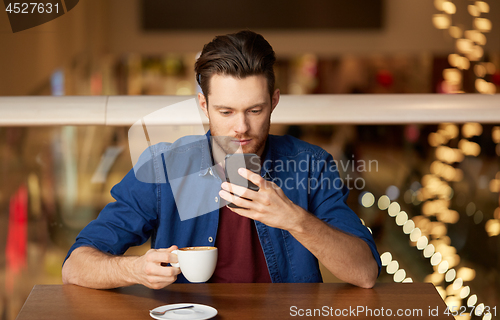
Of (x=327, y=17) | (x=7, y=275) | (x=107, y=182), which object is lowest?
(x=7, y=275)

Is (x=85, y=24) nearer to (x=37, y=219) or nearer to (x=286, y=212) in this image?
(x=37, y=219)

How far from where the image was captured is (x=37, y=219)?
5.58 ft

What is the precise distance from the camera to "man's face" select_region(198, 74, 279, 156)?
3.75 feet

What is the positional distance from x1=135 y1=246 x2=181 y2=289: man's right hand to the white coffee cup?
2cm

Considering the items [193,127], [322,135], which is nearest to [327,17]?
[322,135]

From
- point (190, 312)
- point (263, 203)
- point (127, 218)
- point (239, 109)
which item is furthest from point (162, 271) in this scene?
point (239, 109)

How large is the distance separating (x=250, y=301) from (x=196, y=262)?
12 cm

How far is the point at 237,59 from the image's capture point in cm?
115

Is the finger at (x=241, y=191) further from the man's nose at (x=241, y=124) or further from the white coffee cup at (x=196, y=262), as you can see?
the man's nose at (x=241, y=124)

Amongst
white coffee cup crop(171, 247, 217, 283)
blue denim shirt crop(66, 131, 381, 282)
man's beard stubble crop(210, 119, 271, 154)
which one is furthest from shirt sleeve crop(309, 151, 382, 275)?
white coffee cup crop(171, 247, 217, 283)

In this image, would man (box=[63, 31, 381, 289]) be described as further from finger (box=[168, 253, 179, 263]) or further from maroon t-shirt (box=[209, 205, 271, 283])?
finger (box=[168, 253, 179, 263])

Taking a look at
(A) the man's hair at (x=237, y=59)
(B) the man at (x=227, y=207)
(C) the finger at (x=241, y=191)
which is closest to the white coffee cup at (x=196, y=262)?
(C) the finger at (x=241, y=191)

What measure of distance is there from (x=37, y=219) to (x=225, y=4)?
2.41 m

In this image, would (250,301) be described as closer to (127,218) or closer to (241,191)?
(241,191)
